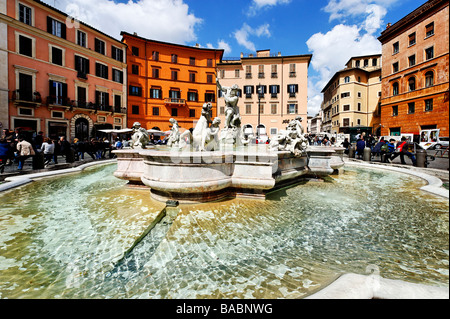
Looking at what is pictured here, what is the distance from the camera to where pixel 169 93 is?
3631 centimetres

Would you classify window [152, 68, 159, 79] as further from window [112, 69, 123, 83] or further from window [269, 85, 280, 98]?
window [269, 85, 280, 98]

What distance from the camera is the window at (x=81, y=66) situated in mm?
25609

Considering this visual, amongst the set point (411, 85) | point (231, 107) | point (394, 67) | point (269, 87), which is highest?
point (269, 87)

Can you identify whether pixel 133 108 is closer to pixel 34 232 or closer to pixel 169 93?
pixel 169 93

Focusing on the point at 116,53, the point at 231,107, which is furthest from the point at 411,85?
the point at 116,53

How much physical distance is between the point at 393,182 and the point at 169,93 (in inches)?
1394

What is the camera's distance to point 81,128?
1037 inches

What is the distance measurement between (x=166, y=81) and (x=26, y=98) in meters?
19.5

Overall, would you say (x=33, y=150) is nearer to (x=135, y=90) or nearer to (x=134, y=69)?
(x=135, y=90)

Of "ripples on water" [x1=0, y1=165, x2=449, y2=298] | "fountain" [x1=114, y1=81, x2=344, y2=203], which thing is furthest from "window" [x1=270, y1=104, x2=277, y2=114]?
"ripples on water" [x1=0, y1=165, x2=449, y2=298]

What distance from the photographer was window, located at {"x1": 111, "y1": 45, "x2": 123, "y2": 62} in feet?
99.7

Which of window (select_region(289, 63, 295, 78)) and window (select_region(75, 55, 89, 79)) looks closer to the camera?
window (select_region(75, 55, 89, 79))

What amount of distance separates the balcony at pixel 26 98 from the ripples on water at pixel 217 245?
22.4 meters
